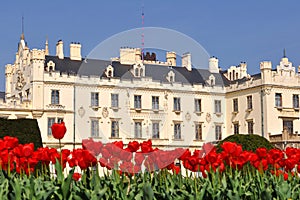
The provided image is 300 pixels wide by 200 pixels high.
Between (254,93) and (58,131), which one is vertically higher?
(254,93)

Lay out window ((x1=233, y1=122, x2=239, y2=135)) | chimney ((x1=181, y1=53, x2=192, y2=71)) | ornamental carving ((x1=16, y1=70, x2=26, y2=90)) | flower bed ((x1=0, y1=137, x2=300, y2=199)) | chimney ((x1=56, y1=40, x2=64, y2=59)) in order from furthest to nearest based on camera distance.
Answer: window ((x1=233, y1=122, x2=239, y2=135)) < chimney ((x1=56, y1=40, x2=64, y2=59)) < ornamental carving ((x1=16, y1=70, x2=26, y2=90)) < chimney ((x1=181, y1=53, x2=192, y2=71)) < flower bed ((x1=0, y1=137, x2=300, y2=199))

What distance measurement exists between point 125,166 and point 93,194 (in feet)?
3.16

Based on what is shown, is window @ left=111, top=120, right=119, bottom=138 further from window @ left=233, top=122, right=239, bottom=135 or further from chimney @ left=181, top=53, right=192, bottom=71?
window @ left=233, top=122, right=239, bottom=135

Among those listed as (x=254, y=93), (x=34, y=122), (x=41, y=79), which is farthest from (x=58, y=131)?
(x=254, y=93)

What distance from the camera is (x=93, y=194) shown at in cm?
583

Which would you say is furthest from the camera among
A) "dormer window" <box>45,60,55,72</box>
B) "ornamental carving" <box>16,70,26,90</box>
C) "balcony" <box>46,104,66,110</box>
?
"ornamental carving" <box>16,70,26,90</box>

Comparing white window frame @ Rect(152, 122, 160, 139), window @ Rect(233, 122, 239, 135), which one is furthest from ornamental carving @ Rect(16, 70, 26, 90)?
white window frame @ Rect(152, 122, 160, 139)

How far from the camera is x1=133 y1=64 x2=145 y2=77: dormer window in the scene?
Result: 706 cm

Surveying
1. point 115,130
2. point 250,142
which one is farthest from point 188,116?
point 250,142

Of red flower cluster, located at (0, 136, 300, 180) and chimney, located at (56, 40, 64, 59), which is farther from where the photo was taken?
chimney, located at (56, 40, 64, 59)

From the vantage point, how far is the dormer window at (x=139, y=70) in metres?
7.06

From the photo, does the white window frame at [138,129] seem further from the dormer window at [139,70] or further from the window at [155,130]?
the dormer window at [139,70]

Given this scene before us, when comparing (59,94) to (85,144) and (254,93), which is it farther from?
(85,144)

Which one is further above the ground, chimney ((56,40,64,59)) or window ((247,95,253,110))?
chimney ((56,40,64,59))
